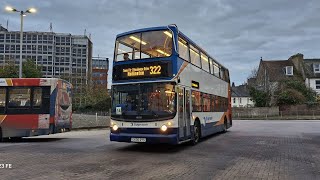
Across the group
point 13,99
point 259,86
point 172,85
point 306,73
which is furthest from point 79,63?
point 172,85

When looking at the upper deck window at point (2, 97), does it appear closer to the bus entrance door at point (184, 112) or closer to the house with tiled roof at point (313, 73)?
the bus entrance door at point (184, 112)


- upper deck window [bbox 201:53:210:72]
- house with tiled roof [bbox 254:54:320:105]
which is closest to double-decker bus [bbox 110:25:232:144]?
upper deck window [bbox 201:53:210:72]

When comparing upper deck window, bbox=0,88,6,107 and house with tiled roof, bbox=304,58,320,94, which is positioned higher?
house with tiled roof, bbox=304,58,320,94

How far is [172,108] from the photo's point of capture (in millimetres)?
12133

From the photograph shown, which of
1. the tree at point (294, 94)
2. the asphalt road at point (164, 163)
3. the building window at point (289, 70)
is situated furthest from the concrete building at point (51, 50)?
the asphalt road at point (164, 163)

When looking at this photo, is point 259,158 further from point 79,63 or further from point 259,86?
point 79,63

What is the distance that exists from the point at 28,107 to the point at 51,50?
70303 mm

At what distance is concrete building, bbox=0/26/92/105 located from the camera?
78.8 m

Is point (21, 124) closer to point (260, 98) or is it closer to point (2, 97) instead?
point (2, 97)

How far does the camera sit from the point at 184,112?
1308 cm

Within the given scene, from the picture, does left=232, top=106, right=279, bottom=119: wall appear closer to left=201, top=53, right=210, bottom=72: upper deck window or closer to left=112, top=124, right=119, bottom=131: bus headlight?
left=201, top=53, right=210, bottom=72: upper deck window

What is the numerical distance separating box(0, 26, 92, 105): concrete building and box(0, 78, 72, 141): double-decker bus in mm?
60984

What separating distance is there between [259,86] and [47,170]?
58.6m

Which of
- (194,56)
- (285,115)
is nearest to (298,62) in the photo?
(285,115)
